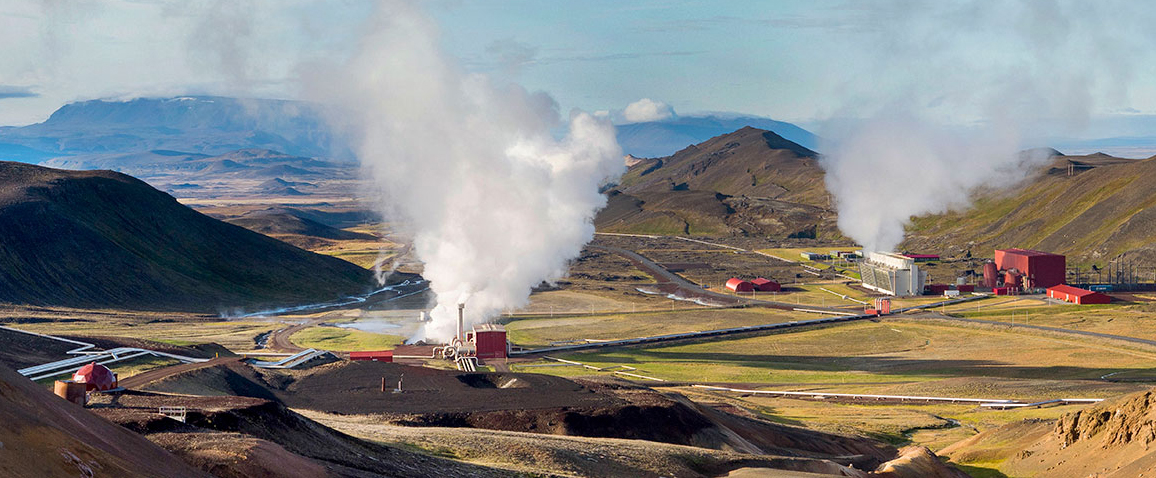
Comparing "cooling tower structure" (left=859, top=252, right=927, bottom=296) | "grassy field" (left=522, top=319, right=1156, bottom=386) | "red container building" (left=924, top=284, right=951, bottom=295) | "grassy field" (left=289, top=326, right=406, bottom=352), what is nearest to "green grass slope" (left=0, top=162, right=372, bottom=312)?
"grassy field" (left=289, top=326, right=406, bottom=352)

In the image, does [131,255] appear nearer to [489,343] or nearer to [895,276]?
[489,343]

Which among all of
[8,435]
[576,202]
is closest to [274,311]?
[576,202]

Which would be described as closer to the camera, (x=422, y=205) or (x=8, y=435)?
(x=8, y=435)

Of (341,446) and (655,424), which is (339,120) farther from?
(341,446)

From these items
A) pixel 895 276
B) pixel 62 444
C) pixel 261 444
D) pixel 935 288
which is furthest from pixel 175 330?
pixel 935 288

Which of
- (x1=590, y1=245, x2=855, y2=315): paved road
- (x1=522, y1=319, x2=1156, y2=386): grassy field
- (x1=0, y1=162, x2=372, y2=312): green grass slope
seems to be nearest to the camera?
(x1=522, y1=319, x2=1156, y2=386): grassy field

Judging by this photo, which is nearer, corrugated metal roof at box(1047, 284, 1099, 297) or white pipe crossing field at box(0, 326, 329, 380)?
white pipe crossing field at box(0, 326, 329, 380)

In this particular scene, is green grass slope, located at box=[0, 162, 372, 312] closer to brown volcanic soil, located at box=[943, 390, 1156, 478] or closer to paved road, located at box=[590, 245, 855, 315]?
paved road, located at box=[590, 245, 855, 315]
